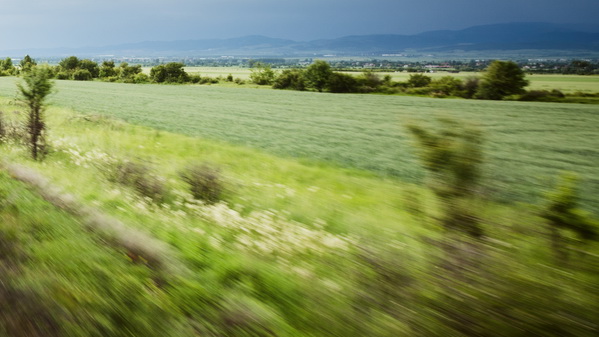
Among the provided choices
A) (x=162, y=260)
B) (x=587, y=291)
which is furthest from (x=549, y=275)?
(x=162, y=260)

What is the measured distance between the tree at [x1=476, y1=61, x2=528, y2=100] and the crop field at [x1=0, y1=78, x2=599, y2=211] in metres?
6.10

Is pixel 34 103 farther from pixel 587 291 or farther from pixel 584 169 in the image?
pixel 584 169

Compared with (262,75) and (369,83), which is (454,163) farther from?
(262,75)

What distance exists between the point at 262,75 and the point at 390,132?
55190mm

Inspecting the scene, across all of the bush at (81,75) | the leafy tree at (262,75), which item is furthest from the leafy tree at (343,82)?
the bush at (81,75)

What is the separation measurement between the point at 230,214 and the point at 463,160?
16.8ft

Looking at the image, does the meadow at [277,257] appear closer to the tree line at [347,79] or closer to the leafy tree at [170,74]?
the tree line at [347,79]

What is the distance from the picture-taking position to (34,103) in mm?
14820

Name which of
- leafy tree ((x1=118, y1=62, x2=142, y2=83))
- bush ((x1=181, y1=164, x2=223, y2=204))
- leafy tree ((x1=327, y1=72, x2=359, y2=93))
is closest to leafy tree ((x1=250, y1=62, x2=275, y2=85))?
leafy tree ((x1=327, y1=72, x2=359, y2=93))

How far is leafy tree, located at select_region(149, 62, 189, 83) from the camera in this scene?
3159 inches

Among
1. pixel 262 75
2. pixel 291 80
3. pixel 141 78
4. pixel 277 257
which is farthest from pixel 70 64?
pixel 277 257

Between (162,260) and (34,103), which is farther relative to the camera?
(34,103)

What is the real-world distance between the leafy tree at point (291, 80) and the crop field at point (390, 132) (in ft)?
72.7

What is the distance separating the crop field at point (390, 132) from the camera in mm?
13070
